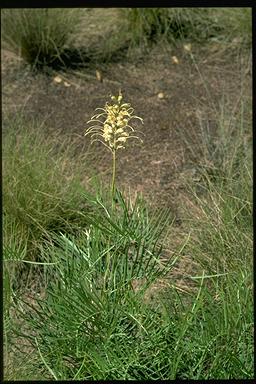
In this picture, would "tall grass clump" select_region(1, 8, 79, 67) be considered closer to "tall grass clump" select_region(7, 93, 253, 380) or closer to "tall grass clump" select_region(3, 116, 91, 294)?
"tall grass clump" select_region(3, 116, 91, 294)

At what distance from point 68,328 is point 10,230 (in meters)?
0.93

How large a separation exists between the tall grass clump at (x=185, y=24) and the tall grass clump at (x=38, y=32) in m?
0.36

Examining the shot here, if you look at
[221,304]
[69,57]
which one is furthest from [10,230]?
[69,57]

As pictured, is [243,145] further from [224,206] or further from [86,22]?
[86,22]

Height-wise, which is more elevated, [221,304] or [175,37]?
[175,37]

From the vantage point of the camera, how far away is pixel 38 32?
506 cm

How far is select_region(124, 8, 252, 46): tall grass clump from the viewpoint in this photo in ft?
16.9

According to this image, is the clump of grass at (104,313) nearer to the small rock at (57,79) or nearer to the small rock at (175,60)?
the small rock at (57,79)

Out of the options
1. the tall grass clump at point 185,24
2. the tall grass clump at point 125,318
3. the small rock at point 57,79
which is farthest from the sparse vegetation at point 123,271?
the tall grass clump at point 185,24

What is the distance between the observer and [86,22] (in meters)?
5.44

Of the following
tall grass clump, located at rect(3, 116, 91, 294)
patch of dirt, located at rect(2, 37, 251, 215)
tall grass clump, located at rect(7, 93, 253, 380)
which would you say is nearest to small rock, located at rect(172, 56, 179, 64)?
patch of dirt, located at rect(2, 37, 251, 215)

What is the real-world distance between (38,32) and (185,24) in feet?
2.89

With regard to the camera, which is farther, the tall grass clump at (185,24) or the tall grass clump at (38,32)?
the tall grass clump at (185,24)

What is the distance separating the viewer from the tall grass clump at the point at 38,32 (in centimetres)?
500
